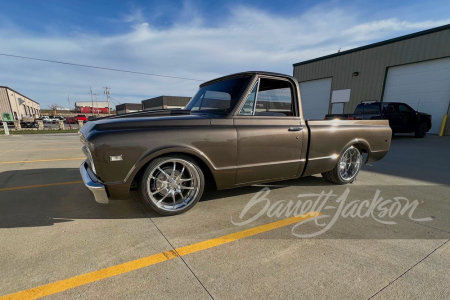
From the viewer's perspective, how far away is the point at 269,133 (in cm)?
299

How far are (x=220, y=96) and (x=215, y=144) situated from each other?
98cm

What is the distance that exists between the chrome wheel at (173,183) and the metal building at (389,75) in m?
16.3

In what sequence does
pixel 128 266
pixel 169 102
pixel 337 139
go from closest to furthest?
pixel 128 266, pixel 337 139, pixel 169 102

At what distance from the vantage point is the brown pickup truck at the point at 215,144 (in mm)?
2326

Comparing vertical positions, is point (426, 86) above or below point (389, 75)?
below

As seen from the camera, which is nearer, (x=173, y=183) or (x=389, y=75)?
(x=173, y=183)

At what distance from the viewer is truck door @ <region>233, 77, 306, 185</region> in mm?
2865

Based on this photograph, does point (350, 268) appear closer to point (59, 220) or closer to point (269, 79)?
point (269, 79)

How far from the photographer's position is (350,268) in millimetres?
1812

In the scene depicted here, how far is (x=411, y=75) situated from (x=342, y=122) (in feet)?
46.7

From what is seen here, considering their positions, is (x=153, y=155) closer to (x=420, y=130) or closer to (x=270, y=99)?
(x=270, y=99)

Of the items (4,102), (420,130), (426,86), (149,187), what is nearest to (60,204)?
(149,187)

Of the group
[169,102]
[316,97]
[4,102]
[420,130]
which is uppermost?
[4,102]

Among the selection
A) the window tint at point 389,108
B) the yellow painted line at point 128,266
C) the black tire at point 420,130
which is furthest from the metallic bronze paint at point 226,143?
the black tire at point 420,130
